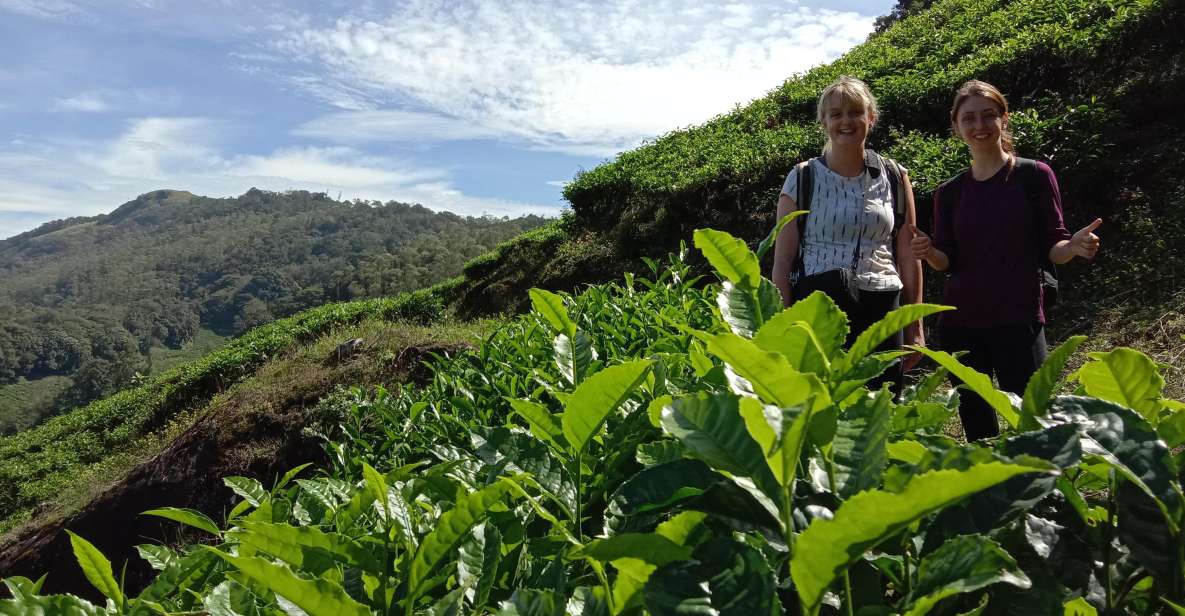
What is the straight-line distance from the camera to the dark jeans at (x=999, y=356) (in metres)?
2.83

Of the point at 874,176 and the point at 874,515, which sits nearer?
the point at 874,515

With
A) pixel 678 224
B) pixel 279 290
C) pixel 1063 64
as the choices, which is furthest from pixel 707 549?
pixel 279 290

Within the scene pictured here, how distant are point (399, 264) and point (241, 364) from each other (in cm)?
5415

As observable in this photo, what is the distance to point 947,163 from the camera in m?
5.83

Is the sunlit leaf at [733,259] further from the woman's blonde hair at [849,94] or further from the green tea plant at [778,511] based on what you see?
the woman's blonde hair at [849,94]

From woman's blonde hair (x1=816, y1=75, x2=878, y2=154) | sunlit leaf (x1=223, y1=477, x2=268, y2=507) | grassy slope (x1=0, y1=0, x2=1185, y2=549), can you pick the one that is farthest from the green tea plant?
grassy slope (x1=0, y1=0, x2=1185, y2=549)

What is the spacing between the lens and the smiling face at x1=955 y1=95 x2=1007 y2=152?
286 cm

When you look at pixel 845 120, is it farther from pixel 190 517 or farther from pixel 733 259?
pixel 190 517

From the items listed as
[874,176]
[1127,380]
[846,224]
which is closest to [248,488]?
[1127,380]

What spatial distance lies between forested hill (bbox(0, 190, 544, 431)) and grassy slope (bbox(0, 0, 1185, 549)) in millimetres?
42246

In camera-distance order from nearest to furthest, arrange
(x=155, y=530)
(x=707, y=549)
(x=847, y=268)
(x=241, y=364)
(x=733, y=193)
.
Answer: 1. (x=707, y=549)
2. (x=847, y=268)
3. (x=155, y=530)
4. (x=733, y=193)
5. (x=241, y=364)

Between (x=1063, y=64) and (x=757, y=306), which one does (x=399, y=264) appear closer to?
(x=1063, y=64)

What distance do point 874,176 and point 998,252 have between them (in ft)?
1.90

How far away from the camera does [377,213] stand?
461 feet
